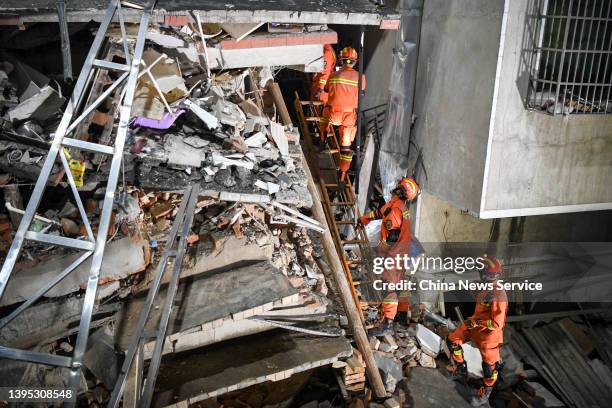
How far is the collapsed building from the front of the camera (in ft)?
19.6

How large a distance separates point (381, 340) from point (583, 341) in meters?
4.34

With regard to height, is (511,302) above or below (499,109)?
below

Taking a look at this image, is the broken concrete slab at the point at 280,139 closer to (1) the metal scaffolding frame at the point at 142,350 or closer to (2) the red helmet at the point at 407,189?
(2) the red helmet at the point at 407,189

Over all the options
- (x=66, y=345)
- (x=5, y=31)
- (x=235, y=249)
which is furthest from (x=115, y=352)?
(x=5, y=31)

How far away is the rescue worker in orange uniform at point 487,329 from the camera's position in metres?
7.62

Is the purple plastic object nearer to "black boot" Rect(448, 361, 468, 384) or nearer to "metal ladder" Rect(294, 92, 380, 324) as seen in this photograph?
"metal ladder" Rect(294, 92, 380, 324)

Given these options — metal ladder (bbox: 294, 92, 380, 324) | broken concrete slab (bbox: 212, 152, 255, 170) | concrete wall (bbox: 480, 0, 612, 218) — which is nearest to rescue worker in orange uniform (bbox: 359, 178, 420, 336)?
metal ladder (bbox: 294, 92, 380, 324)

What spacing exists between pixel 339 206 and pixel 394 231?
8.14ft

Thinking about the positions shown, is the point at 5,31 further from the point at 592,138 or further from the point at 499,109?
the point at 592,138

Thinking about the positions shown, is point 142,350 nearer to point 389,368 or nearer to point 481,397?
point 389,368

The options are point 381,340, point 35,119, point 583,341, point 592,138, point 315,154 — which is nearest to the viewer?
point 35,119

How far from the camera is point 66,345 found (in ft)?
19.7

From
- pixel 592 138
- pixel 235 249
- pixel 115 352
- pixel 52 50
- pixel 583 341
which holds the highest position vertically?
pixel 52 50

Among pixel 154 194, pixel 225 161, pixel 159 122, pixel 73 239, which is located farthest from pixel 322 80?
pixel 73 239
